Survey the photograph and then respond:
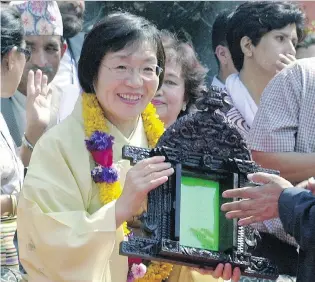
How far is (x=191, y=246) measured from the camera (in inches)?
145

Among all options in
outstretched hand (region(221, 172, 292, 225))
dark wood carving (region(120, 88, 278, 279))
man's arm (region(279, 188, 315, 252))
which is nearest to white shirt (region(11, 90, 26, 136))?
dark wood carving (region(120, 88, 278, 279))

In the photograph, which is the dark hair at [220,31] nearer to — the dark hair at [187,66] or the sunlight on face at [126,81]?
the dark hair at [187,66]

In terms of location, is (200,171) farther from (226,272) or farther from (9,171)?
(9,171)

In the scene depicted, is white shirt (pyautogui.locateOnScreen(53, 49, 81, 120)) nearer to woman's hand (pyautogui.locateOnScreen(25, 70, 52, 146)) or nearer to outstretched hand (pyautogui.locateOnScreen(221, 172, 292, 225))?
woman's hand (pyautogui.locateOnScreen(25, 70, 52, 146))

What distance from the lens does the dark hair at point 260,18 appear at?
5.12 m

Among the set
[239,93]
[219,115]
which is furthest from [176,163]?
[239,93]

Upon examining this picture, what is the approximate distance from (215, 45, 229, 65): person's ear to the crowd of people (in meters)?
0.53

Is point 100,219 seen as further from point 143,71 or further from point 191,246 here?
point 143,71

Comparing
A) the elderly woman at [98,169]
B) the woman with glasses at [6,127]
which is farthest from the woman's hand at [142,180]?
the woman with glasses at [6,127]

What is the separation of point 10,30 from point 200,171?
58.5 inches

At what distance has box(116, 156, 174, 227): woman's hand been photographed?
3623 millimetres

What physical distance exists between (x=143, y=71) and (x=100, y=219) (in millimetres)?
663

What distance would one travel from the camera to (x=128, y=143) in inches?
162

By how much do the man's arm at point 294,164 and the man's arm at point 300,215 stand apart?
66 centimetres
